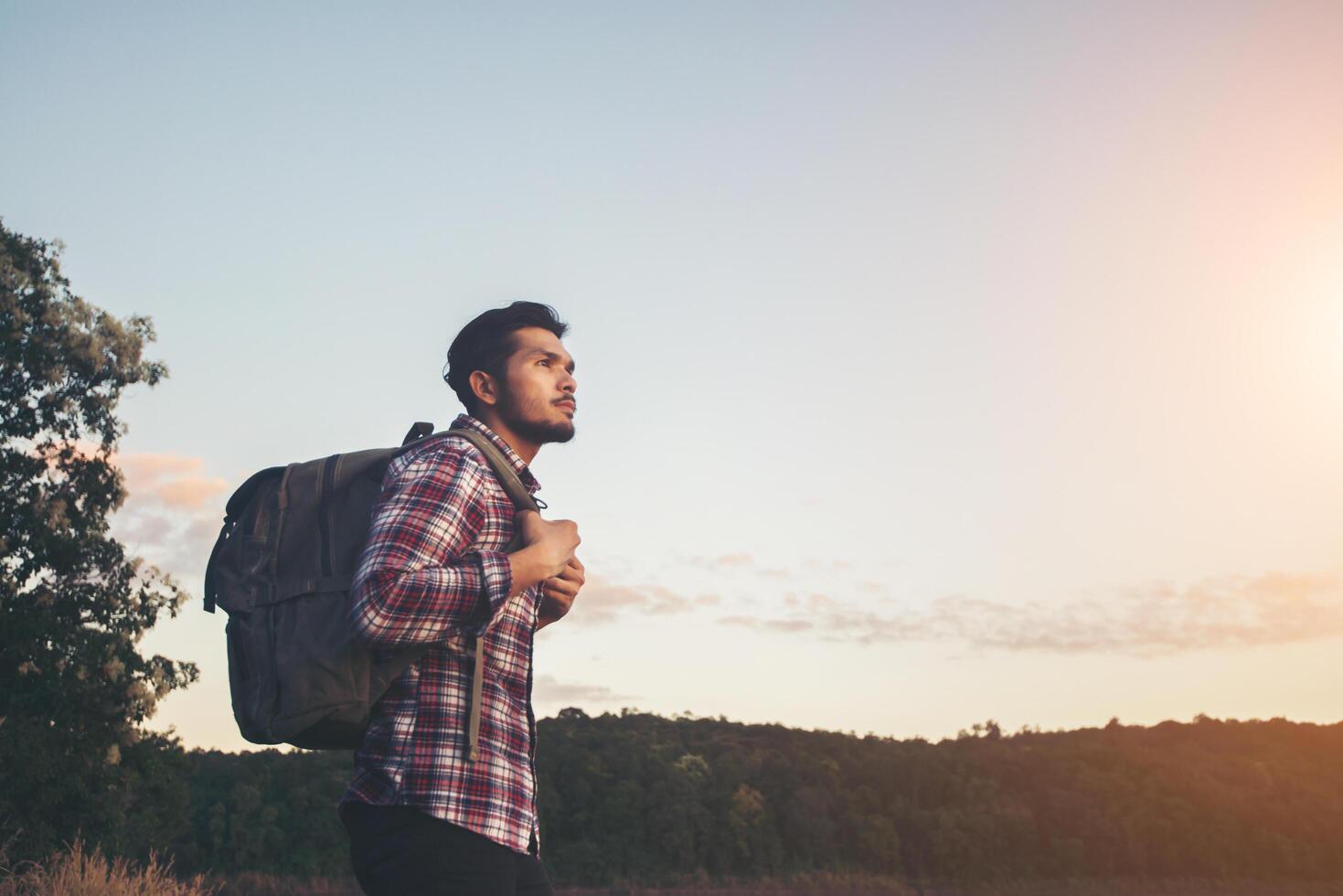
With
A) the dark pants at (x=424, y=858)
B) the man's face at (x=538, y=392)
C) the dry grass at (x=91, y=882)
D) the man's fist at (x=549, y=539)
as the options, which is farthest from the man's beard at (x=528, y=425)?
the dry grass at (x=91, y=882)

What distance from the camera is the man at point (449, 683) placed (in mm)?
2484

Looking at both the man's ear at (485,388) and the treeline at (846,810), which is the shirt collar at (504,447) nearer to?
the man's ear at (485,388)

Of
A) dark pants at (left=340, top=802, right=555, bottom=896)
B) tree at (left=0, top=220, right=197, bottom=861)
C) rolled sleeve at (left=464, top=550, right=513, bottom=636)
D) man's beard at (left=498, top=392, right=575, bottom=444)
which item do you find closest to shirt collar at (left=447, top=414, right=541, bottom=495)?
man's beard at (left=498, top=392, right=575, bottom=444)

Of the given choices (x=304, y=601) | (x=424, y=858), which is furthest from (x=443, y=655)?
(x=424, y=858)

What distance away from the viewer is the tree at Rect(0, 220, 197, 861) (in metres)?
20.1

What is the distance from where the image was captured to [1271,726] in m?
101

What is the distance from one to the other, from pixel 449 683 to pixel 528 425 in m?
0.82

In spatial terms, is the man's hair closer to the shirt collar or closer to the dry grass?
the shirt collar

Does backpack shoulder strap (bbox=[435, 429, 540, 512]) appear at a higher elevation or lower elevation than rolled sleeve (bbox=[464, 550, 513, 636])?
higher

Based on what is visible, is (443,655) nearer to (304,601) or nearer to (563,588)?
(304,601)

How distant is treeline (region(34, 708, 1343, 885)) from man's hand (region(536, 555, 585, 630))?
65.7 metres

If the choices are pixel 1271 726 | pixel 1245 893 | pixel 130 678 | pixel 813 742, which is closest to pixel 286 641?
pixel 130 678

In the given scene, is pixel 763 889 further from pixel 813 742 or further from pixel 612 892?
pixel 813 742

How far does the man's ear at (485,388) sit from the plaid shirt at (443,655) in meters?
0.38
